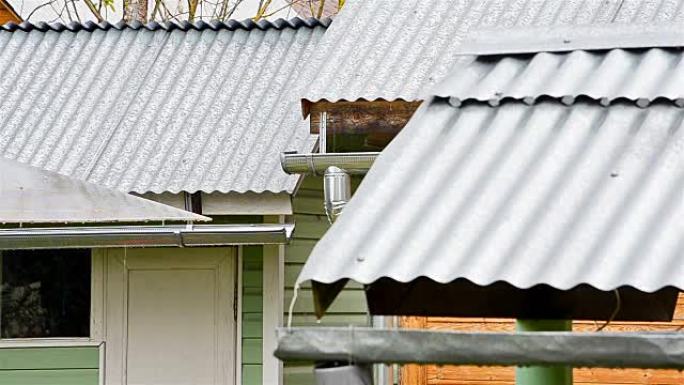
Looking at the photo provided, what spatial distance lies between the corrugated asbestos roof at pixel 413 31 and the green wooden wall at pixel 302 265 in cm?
133

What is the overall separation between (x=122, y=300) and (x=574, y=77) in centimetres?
572

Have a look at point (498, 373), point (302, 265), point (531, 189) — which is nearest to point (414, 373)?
point (498, 373)

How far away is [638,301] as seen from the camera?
3900 millimetres

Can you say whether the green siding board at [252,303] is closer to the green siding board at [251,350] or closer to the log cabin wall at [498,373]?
the green siding board at [251,350]

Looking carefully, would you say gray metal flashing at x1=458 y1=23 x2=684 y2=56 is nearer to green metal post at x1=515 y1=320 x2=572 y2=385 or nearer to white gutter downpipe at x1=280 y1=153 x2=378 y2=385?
green metal post at x1=515 y1=320 x2=572 y2=385

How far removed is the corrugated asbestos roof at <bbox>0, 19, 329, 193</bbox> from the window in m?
0.73

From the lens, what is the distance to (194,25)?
9.49 m

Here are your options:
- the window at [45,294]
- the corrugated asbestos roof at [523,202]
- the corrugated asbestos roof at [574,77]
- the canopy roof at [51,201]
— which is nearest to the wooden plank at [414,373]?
the window at [45,294]

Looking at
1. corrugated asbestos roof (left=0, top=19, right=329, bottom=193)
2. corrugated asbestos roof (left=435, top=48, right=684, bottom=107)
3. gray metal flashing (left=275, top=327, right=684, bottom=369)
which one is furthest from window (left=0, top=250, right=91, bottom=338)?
gray metal flashing (left=275, top=327, right=684, bottom=369)

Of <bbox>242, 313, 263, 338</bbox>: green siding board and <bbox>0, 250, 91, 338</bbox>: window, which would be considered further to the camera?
<bbox>0, 250, 91, 338</bbox>: window

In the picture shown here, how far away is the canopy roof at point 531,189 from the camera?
284cm

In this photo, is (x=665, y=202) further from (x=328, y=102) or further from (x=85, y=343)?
(x=85, y=343)

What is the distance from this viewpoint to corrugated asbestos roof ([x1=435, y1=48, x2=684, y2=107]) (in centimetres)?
330

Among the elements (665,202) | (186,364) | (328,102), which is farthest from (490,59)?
(186,364)
